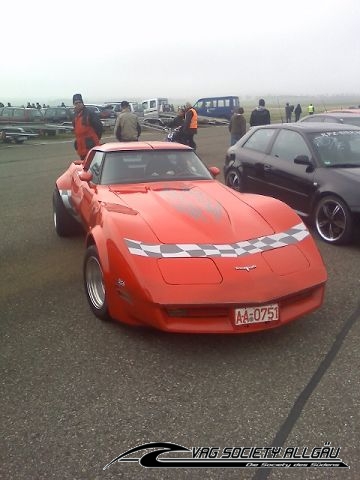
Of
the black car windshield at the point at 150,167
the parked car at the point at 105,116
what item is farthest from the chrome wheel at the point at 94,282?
the parked car at the point at 105,116

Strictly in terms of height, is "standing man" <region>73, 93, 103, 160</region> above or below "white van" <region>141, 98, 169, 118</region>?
below

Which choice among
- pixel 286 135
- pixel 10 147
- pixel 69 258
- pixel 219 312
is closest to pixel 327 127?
pixel 286 135

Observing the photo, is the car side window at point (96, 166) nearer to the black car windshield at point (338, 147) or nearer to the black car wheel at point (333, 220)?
the black car wheel at point (333, 220)

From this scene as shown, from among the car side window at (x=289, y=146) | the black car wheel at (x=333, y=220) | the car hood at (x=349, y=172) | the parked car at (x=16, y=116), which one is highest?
the parked car at (x=16, y=116)

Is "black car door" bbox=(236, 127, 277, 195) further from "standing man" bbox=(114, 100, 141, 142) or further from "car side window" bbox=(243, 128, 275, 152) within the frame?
"standing man" bbox=(114, 100, 141, 142)

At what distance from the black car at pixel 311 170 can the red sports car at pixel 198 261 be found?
5.06ft

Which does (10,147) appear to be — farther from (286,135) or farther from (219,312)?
(219,312)

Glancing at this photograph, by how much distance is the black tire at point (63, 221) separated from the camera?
566 centimetres

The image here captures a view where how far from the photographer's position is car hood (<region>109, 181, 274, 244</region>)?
132 inches

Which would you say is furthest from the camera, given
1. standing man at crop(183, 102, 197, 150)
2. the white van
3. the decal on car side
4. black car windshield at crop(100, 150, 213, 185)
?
the white van

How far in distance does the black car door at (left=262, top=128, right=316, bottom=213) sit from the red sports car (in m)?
1.80

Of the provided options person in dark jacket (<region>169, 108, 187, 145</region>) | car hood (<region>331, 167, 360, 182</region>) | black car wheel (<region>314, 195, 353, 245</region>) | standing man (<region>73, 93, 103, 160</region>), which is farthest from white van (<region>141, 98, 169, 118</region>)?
black car wheel (<region>314, 195, 353, 245</region>)

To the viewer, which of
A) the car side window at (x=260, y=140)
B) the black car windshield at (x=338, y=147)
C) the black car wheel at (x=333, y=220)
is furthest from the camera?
the car side window at (x=260, y=140)

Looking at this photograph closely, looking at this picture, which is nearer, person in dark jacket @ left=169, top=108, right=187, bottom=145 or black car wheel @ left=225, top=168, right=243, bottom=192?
black car wheel @ left=225, top=168, right=243, bottom=192
